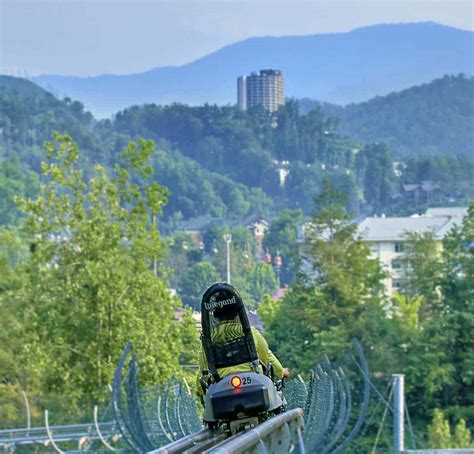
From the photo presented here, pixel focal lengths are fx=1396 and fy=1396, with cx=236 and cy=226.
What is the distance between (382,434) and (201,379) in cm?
3199

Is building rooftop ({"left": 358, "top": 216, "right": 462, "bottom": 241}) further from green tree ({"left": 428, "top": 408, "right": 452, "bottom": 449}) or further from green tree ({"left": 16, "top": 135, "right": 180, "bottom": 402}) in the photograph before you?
green tree ({"left": 16, "top": 135, "right": 180, "bottom": 402})

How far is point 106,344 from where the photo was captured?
32.4 metres

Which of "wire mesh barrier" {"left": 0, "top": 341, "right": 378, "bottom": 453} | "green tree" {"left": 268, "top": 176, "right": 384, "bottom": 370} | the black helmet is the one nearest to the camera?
the black helmet

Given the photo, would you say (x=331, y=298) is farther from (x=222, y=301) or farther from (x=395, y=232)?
(x=395, y=232)

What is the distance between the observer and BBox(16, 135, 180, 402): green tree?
32.1 metres

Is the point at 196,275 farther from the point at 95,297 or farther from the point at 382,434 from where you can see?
the point at 95,297

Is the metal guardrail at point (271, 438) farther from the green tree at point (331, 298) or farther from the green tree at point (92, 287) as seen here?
the green tree at point (331, 298)

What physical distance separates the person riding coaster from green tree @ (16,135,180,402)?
72.9 feet

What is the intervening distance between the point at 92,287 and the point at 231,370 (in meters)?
24.1

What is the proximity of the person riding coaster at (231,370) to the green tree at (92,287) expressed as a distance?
72.9 feet

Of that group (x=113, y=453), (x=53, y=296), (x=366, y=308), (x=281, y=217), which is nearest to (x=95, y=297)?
(x=53, y=296)

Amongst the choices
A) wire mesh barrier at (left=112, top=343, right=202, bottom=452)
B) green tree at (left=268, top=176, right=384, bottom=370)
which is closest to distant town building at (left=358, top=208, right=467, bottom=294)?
green tree at (left=268, top=176, right=384, bottom=370)

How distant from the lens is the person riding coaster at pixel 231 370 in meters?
8.54

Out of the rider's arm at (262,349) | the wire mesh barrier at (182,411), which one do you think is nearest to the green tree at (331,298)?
the wire mesh barrier at (182,411)
